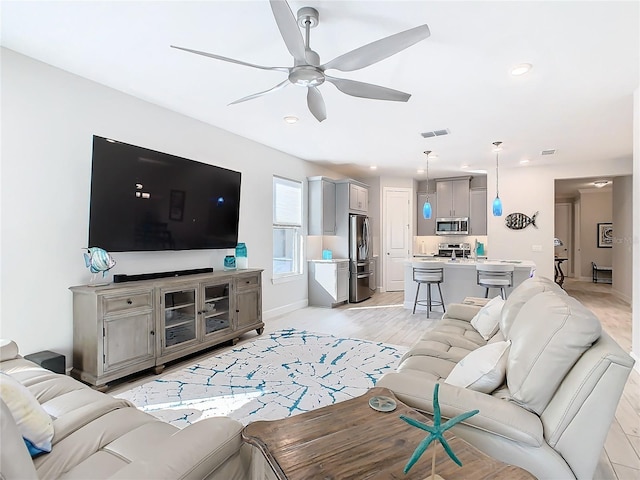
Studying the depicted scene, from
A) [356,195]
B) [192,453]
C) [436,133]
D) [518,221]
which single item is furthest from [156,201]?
[518,221]

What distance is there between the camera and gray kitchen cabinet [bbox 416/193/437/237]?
8711 mm

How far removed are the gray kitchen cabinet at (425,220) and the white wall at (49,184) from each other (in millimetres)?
6680

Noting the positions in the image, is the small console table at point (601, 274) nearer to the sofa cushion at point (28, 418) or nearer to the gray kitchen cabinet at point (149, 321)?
the gray kitchen cabinet at point (149, 321)

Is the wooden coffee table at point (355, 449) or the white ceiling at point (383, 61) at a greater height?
the white ceiling at point (383, 61)

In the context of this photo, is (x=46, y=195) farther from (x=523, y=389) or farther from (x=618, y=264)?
(x=618, y=264)

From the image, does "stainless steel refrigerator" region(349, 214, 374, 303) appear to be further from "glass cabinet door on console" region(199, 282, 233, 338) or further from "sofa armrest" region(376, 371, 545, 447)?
"sofa armrest" region(376, 371, 545, 447)

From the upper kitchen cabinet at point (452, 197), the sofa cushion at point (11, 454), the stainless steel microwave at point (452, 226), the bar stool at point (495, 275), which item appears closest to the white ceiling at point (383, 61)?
the bar stool at point (495, 275)

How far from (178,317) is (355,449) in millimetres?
2875

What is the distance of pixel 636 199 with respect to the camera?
3.50 meters

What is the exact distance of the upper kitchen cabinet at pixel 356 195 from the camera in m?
6.91

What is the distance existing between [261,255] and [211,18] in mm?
3533

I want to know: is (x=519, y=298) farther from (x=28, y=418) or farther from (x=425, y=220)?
(x=425, y=220)

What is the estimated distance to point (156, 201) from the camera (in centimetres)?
356

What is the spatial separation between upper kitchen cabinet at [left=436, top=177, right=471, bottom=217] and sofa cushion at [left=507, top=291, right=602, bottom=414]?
283 inches
